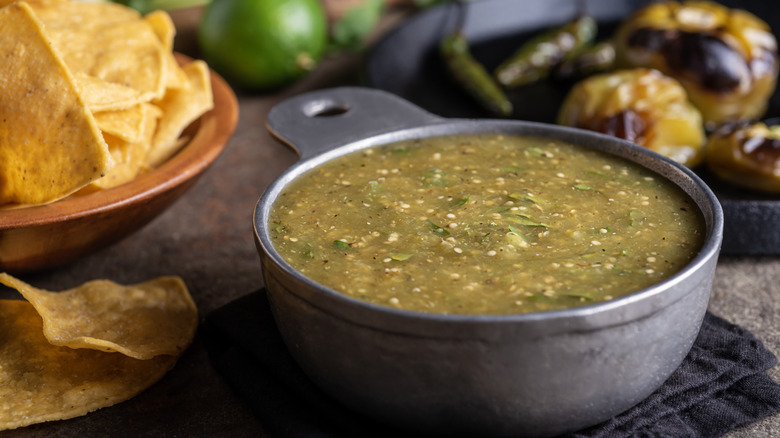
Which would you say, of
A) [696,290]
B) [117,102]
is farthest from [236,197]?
[696,290]

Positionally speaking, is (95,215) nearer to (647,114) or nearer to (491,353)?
(491,353)

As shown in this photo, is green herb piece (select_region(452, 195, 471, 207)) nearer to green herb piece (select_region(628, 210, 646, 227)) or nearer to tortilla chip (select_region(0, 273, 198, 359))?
green herb piece (select_region(628, 210, 646, 227))

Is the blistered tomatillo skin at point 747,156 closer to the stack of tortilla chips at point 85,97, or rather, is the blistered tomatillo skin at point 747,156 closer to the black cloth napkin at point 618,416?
the black cloth napkin at point 618,416

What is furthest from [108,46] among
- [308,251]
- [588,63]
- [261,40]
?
[588,63]

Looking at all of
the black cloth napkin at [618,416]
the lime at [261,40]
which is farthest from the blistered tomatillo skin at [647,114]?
the lime at [261,40]

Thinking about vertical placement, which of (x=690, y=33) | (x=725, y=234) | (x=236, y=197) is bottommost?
(x=236, y=197)

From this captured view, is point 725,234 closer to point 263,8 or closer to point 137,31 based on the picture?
point 137,31
